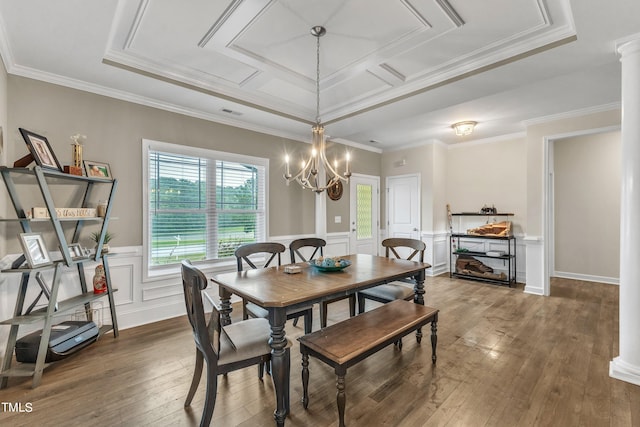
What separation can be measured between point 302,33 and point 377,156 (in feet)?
14.1

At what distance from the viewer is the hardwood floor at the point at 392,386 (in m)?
1.79

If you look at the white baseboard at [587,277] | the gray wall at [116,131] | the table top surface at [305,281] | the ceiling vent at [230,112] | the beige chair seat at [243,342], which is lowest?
the white baseboard at [587,277]

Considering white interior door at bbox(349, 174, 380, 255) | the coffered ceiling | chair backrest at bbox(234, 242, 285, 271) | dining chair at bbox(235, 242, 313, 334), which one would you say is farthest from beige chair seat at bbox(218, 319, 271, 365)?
white interior door at bbox(349, 174, 380, 255)

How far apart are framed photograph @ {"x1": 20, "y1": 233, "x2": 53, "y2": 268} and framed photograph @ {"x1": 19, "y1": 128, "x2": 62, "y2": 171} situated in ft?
1.97

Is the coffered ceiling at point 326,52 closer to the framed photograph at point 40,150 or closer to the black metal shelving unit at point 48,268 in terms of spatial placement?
the framed photograph at point 40,150

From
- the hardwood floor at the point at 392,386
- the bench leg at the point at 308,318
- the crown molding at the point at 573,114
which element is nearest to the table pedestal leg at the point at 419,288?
the hardwood floor at the point at 392,386

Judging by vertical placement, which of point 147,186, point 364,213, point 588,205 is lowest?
point 364,213

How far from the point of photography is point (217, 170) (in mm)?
3939

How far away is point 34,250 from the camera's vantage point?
2314 mm

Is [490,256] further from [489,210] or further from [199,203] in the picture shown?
[199,203]

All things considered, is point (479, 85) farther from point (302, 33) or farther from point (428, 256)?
point (428, 256)

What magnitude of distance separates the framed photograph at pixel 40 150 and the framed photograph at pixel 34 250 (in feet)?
1.97

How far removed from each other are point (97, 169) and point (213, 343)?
240 cm

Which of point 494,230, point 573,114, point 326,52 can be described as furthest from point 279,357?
point 573,114
